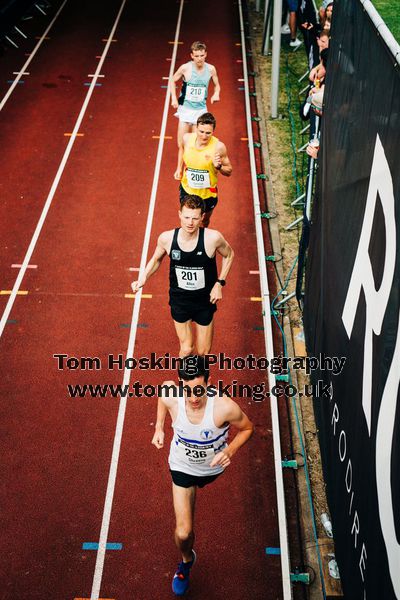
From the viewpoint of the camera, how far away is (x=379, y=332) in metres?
3.01

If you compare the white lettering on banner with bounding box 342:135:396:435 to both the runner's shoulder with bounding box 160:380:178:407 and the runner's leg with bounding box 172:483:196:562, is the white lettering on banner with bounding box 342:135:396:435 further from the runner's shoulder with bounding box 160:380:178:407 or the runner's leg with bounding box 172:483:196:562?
the runner's leg with bounding box 172:483:196:562

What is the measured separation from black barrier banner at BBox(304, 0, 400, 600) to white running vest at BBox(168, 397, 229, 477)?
83 centimetres

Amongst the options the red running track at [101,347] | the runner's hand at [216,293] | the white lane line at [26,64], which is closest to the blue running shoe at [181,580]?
the red running track at [101,347]

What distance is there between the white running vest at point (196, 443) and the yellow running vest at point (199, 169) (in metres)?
4.13

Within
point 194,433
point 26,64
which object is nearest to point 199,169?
point 194,433

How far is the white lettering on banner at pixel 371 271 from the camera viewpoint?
113 inches

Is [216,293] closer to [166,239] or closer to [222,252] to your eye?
[222,252]

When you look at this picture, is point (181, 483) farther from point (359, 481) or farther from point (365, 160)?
point (365, 160)

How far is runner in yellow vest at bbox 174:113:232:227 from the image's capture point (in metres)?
8.24

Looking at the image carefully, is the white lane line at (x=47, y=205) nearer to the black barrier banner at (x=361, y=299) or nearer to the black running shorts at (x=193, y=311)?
the black running shorts at (x=193, y=311)

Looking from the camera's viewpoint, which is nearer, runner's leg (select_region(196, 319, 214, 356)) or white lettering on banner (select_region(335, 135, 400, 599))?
white lettering on banner (select_region(335, 135, 400, 599))

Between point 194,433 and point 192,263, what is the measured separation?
212cm

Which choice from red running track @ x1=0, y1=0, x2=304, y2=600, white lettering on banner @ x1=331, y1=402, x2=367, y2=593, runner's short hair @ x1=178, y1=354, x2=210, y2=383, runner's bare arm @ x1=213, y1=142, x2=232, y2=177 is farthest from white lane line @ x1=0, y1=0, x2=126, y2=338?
white lettering on banner @ x1=331, y1=402, x2=367, y2=593

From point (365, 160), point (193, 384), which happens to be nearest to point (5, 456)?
point (193, 384)
